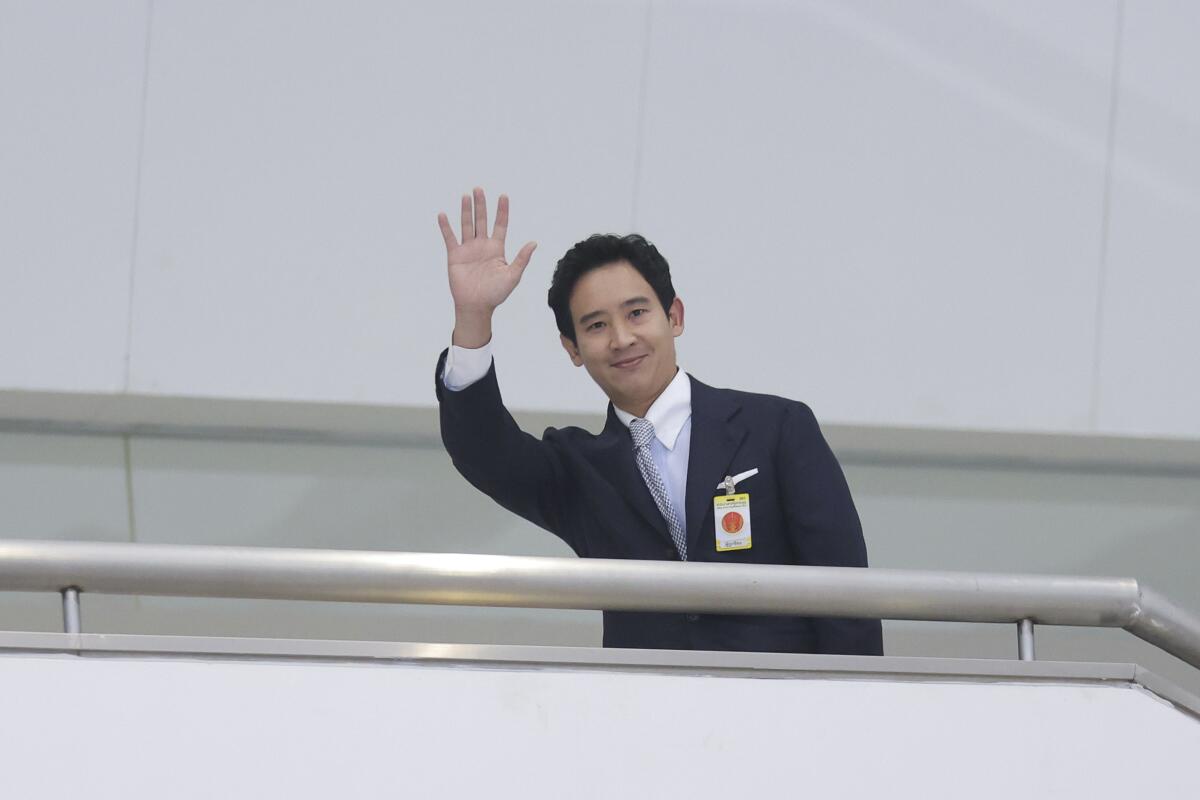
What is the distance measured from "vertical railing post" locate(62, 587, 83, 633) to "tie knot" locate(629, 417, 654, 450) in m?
0.89

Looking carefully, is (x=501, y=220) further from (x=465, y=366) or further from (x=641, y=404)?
(x=641, y=404)

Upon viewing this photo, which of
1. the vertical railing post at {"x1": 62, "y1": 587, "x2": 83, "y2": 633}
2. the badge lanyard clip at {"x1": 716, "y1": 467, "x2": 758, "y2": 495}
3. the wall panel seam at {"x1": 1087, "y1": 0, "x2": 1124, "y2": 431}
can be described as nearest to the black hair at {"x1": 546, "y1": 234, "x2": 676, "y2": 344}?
the badge lanyard clip at {"x1": 716, "y1": 467, "x2": 758, "y2": 495}

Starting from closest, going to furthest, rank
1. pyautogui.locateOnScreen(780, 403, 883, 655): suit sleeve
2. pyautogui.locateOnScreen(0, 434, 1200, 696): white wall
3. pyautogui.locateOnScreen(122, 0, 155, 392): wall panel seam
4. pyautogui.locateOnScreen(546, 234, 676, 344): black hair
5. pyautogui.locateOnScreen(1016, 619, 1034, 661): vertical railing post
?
pyautogui.locateOnScreen(1016, 619, 1034, 661): vertical railing post < pyautogui.locateOnScreen(780, 403, 883, 655): suit sleeve < pyautogui.locateOnScreen(546, 234, 676, 344): black hair < pyautogui.locateOnScreen(122, 0, 155, 392): wall panel seam < pyautogui.locateOnScreen(0, 434, 1200, 696): white wall

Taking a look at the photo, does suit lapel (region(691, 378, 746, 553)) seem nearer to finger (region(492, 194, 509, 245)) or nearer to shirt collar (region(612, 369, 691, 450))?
shirt collar (region(612, 369, 691, 450))

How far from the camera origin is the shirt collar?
84.0 inches

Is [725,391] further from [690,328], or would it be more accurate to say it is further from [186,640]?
[690,328]

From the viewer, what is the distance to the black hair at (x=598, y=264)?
7.17ft

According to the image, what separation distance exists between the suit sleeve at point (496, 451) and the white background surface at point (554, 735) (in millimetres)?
530

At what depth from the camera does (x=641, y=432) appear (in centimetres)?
213

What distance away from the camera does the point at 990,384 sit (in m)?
4.43

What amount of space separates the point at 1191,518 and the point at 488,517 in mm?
2565

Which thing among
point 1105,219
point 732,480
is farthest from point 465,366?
point 1105,219

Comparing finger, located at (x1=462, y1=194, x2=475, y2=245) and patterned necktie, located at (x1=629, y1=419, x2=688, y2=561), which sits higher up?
finger, located at (x1=462, y1=194, x2=475, y2=245)

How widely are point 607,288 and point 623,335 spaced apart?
99mm
